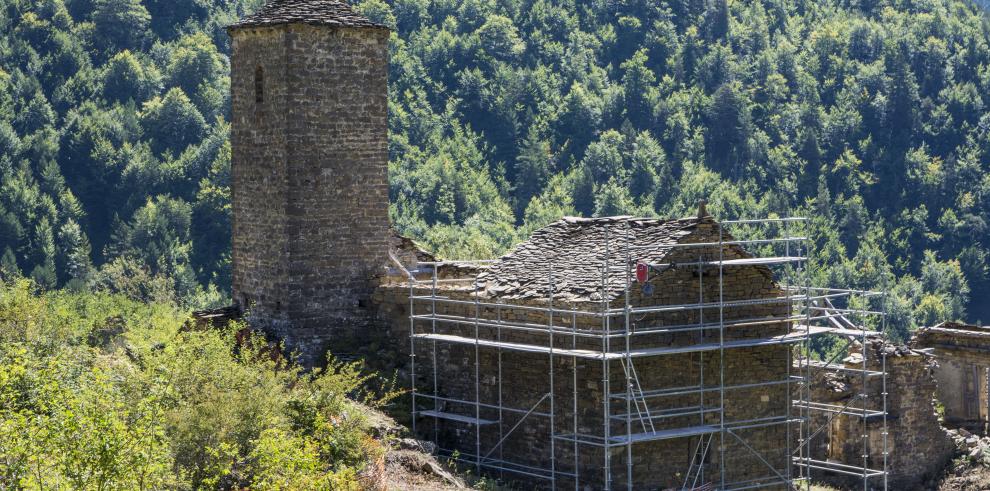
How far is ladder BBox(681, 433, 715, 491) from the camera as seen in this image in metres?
26.5

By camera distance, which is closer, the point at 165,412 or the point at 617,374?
the point at 165,412

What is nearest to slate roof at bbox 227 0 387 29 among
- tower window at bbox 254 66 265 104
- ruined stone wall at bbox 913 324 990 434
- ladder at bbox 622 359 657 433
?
tower window at bbox 254 66 265 104

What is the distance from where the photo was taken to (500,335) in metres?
27.3

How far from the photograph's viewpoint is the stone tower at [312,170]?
95.9 ft

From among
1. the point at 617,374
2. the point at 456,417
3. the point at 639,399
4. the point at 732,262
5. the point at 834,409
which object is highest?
the point at 732,262

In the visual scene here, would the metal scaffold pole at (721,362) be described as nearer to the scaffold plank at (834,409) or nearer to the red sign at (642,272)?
the red sign at (642,272)

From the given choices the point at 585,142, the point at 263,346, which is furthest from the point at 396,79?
the point at 263,346

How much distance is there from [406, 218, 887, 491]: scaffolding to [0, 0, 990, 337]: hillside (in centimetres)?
3530

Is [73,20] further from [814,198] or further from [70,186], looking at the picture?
[814,198]

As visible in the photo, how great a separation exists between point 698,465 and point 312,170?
835cm

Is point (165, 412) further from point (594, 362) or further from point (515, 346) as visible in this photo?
point (594, 362)

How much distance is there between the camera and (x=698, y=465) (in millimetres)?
26859

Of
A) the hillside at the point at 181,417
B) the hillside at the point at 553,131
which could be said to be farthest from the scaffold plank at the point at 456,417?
the hillside at the point at 553,131

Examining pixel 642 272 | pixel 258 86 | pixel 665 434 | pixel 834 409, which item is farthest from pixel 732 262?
pixel 258 86
